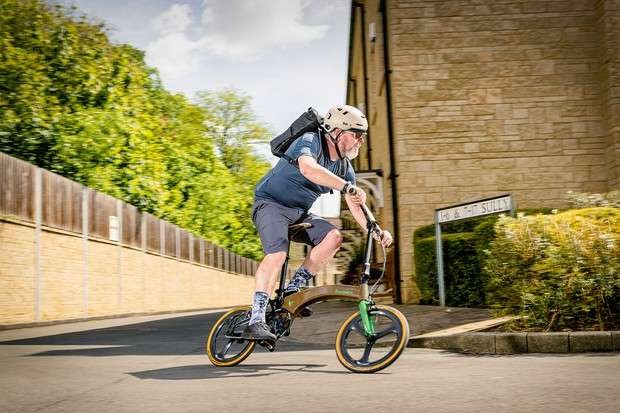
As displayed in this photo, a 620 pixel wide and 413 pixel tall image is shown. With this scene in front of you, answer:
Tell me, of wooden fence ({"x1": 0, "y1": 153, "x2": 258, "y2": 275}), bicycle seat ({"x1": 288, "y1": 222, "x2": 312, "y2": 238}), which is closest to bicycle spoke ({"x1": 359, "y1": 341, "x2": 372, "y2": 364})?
bicycle seat ({"x1": 288, "y1": 222, "x2": 312, "y2": 238})

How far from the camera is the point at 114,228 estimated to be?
22.6 metres

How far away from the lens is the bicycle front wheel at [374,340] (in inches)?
231

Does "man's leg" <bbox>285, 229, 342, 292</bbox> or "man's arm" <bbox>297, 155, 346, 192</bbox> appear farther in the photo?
"man's leg" <bbox>285, 229, 342, 292</bbox>

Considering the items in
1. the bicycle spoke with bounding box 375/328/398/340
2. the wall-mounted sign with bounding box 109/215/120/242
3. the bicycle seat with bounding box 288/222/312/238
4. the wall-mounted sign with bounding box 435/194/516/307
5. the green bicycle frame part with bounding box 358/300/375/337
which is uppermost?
the wall-mounted sign with bounding box 109/215/120/242

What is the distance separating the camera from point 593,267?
8.18 meters

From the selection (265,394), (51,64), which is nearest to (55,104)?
(51,64)

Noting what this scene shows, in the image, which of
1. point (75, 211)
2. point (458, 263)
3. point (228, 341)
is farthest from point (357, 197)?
point (75, 211)

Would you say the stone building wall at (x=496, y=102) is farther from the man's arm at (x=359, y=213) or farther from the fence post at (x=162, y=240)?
the fence post at (x=162, y=240)

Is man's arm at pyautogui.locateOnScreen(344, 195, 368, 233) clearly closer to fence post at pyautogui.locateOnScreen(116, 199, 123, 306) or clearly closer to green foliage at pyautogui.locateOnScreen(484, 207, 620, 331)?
green foliage at pyautogui.locateOnScreen(484, 207, 620, 331)

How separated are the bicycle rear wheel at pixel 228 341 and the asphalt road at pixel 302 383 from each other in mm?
111

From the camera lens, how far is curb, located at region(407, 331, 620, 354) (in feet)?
24.6

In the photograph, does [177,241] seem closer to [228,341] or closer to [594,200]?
[594,200]

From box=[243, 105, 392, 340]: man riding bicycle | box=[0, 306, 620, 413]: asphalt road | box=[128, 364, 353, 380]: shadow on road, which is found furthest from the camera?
box=[128, 364, 353, 380]: shadow on road

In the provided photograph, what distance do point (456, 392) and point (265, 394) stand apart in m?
1.20
